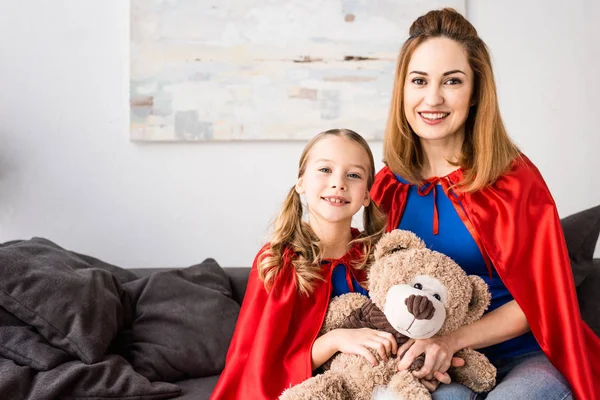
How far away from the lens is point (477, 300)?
165 centimetres

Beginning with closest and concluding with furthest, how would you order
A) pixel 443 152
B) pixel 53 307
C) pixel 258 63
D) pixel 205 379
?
pixel 443 152 < pixel 53 307 < pixel 205 379 < pixel 258 63

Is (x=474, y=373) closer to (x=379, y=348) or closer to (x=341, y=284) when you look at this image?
(x=379, y=348)

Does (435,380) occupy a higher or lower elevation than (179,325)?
higher

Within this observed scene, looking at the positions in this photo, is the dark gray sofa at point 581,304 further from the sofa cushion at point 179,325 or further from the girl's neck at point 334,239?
the girl's neck at point 334,239

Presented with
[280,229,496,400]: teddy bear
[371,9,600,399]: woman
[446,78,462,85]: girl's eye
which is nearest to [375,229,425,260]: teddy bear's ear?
[280,229,496,400]: teddy bear

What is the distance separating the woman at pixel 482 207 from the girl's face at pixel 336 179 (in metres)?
0.24

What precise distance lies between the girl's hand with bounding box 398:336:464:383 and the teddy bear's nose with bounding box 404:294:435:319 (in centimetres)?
13

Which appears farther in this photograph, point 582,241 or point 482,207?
point 582,241

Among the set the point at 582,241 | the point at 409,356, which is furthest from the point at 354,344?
the point at 582,241

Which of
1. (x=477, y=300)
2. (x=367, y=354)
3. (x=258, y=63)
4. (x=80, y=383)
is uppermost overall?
(x=258, y=63)

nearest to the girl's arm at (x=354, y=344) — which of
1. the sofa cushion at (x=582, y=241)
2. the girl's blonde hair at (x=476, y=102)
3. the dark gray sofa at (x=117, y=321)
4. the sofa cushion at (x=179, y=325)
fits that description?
the girl's blonde hair at (x=476, y=102)

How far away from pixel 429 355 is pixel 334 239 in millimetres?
461

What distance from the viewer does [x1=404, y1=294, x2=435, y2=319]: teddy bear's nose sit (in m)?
1.45

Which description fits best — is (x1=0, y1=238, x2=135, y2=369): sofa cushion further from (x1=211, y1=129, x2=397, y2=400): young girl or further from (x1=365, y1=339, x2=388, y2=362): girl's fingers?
(x1=365, y1=339, x2=388, y2=362): girl's fingers
